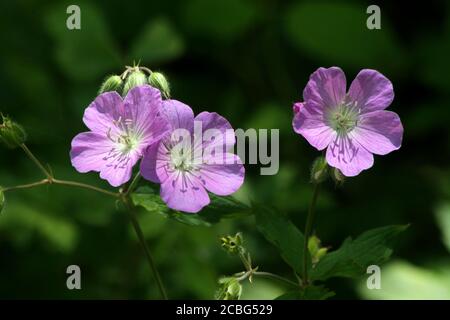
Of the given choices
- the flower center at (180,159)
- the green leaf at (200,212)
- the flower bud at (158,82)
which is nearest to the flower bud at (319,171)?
the green leaf at (200,212)

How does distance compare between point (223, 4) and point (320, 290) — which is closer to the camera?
point (320, 290)

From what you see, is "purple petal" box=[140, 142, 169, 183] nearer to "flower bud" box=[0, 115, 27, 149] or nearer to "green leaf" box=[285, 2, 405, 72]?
"flower bud" box=[0, 115, 27, 149]

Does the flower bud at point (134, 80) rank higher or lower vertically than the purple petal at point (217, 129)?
higher

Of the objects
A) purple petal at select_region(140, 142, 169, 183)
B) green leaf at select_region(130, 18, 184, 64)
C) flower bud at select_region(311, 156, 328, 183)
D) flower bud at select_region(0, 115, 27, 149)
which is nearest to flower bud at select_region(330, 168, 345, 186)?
flower bud at select_region(311, 156, 328, 183)

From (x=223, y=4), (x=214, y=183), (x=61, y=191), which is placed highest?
(x=223, y=4)

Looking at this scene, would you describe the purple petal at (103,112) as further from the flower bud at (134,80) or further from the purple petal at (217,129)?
the purple petal at (217,129)

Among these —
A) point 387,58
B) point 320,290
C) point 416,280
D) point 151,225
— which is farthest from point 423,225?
point 320,290

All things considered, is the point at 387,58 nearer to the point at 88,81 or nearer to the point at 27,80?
the point at 88,81

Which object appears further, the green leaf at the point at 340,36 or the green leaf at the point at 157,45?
the green leaf at the point at 340,36
